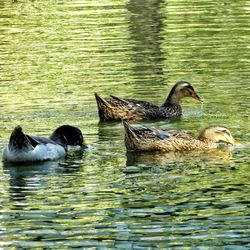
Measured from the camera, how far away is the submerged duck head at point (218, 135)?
49.7ft

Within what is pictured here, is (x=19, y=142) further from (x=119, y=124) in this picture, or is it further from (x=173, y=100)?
(x=173, y=100)

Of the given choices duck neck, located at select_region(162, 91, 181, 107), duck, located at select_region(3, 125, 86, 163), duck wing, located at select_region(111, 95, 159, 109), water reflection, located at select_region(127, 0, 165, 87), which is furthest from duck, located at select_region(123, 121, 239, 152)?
water reflection, located at select_region(127, 0, 165, 87)

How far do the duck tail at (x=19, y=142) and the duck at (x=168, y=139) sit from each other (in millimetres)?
1362

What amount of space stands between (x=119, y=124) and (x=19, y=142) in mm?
3626

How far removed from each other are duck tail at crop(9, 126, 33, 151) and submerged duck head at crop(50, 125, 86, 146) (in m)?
0.99

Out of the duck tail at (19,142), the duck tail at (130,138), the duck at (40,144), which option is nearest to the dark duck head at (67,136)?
the duck at (40,144)

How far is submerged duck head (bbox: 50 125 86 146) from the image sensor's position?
50.4ft

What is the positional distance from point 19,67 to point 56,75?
1.22m

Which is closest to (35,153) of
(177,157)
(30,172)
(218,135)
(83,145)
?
(30,172)

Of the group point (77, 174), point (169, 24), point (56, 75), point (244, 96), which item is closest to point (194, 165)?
point (77, 174)

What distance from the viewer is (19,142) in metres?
14.3

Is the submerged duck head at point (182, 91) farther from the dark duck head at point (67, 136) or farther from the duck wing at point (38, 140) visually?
the duck wing at point (38, 140)

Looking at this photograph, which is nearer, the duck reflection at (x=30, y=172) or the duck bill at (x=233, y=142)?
the duck reflection at (x=30, y=172)

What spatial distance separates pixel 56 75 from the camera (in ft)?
69.6
